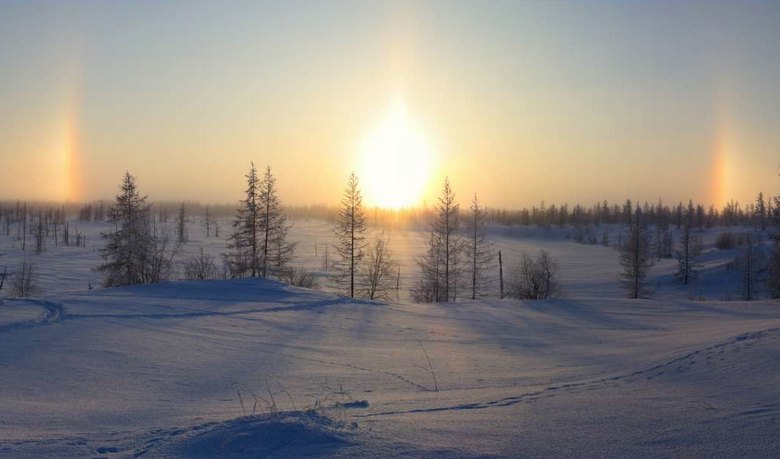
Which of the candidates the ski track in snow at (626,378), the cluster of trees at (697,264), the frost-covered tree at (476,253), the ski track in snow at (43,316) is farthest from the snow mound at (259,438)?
the cluster of trees at (697,264)

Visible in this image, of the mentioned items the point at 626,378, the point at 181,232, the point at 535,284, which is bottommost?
the point at 535,284

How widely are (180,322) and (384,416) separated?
445 inches

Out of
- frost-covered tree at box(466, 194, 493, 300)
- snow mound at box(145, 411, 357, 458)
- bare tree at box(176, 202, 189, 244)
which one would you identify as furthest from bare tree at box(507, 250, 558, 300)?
bare tree at box(176, 202, 189, 244)

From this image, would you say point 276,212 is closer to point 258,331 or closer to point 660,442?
point 258,331

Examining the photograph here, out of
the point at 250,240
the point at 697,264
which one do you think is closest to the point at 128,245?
the point at 250,240

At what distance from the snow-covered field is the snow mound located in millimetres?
20

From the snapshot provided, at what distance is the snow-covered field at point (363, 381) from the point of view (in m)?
5.71

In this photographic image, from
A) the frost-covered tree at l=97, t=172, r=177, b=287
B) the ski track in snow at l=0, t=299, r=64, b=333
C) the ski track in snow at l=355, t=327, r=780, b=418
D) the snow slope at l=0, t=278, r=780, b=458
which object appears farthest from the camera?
the frost-covered tree at l=97, t=172, r=177, b=287

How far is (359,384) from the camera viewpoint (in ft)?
Result: 33.1

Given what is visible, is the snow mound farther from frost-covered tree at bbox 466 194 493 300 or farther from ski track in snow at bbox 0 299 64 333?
frost-covered tree at bbox 466 194 493 300

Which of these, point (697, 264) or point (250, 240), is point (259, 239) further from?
point (697, 264)

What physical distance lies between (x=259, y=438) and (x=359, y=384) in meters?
4.62

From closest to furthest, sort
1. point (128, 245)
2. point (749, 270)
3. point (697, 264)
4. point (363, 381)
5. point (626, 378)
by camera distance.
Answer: point (626, 378) → point (363, 381) → point (128, 245) → point (749, 270) → point (697, 264)

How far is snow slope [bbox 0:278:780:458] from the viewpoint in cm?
569
